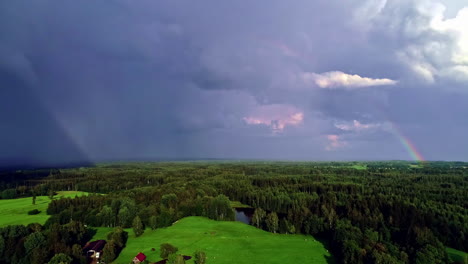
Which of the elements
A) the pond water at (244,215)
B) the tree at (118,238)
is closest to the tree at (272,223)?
the pond water at (244,215)

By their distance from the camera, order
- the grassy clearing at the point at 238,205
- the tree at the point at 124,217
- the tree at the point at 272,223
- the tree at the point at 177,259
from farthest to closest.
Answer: the grassy clearing at the point at 238,205 → the tree at the point at 124,217 → the tree at the point at 272,223 → the tree at the point at 177,259

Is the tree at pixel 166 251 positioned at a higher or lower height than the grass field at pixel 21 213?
higher

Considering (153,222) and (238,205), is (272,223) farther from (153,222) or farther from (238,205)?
(238,205)

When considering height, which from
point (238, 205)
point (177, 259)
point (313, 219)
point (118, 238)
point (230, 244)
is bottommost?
point (238, 205)

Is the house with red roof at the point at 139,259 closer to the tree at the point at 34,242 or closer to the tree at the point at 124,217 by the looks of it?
the tree at the point at 34,242

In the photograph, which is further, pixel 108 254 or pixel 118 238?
pixel 118 238

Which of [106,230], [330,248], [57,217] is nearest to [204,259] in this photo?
[330,248]

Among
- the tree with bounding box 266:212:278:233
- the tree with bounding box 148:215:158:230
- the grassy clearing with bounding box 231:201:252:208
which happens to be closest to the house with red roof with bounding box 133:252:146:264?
the tree with bounding box 148:215:158:230

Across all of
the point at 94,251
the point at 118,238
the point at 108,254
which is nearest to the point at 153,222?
the point at 118,238
